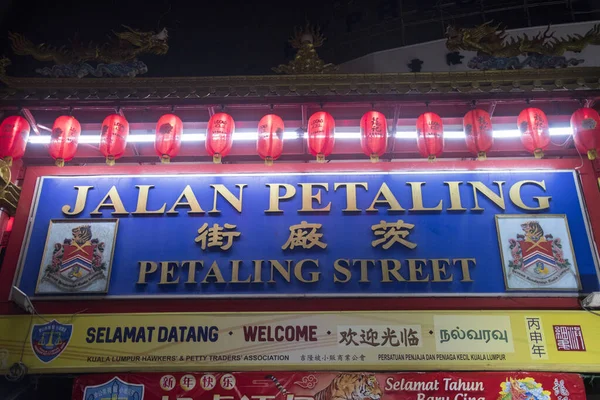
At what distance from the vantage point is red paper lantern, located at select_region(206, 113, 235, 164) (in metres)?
6.60

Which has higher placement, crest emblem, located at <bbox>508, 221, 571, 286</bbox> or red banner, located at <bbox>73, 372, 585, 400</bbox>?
crest emblem, located at <bbox>508, 221, 571, 286</bbox>

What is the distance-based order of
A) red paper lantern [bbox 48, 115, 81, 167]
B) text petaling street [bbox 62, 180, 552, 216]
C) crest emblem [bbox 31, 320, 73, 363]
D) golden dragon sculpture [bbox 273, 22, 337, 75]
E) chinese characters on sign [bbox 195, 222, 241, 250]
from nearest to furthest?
crest emblem [bbox 31, 320, 73, 363] → red paper lantern [bbox 48, 115, 81, 167] → chinese characters on sign [bbox 195, 222, 241, 250] → text petaling street [bbox 62, 180, 552, 216] → golden dragon sculpture [bbox 273, 22, 337, 75]

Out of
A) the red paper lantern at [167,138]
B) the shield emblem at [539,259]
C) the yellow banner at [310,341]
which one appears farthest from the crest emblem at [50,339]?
the shield emblem at [539,259]

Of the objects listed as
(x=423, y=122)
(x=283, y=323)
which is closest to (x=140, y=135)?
(x=283, y=323)

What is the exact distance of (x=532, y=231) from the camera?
6719 mm

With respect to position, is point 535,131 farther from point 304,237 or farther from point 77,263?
point 77,263

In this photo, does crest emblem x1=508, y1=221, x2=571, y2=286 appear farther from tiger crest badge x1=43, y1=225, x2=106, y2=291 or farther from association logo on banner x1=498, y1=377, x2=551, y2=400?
tiger crest badge x1=43, y1=225, x2=106, y2=291

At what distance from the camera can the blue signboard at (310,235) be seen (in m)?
6.53

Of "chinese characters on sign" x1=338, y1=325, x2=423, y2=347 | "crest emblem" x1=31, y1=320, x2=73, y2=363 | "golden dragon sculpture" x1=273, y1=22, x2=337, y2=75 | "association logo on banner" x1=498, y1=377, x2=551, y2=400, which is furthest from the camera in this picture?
"golden dragon sculpture" x1=273, y1=22, x2=337, y2=75

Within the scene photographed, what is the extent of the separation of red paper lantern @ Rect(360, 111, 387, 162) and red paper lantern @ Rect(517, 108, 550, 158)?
1743mm

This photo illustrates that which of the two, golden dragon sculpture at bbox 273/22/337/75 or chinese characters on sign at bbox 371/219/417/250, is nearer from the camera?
chinese characters on sign at bbox 371/219/417/250

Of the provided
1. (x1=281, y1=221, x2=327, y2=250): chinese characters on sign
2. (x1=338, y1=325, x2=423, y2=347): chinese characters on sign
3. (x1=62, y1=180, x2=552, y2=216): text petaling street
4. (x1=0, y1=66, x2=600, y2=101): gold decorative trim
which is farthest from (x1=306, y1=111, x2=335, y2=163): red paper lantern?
(x1=338, y1=325, x2=423, y2=347): chinese characters on sign

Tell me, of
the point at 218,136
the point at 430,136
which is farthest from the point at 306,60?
the point at 430,136

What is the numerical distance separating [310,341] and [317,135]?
250 centimetres
